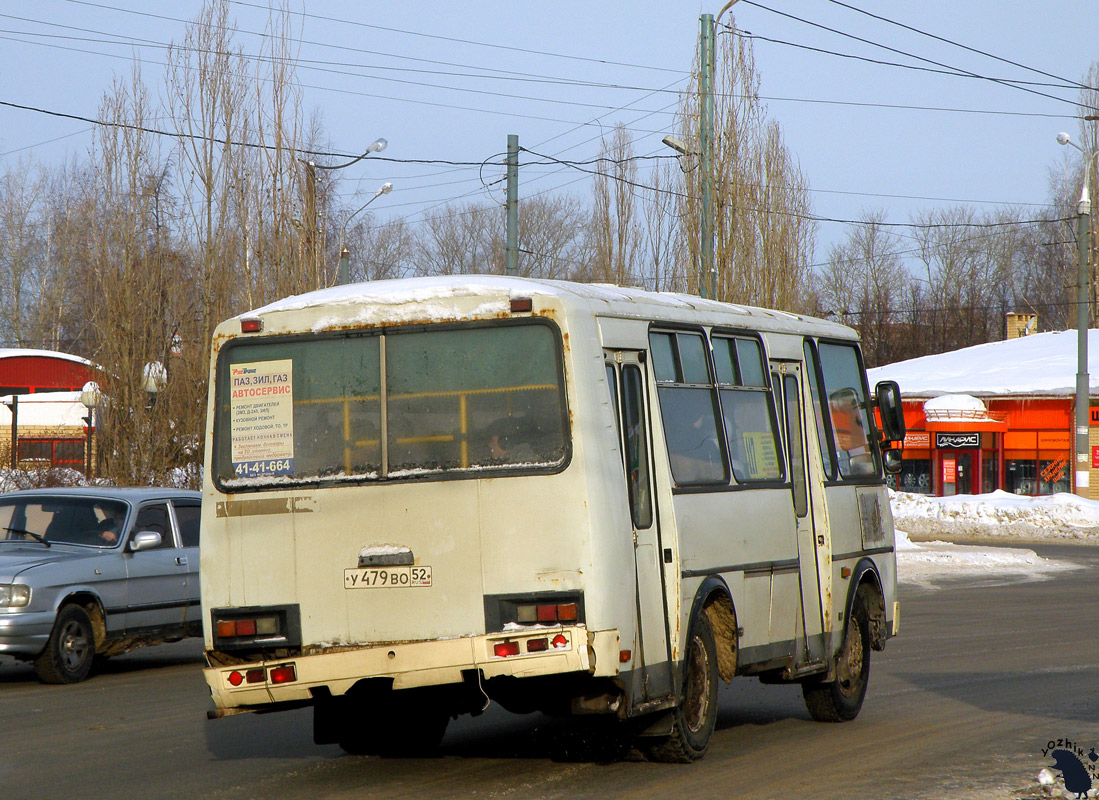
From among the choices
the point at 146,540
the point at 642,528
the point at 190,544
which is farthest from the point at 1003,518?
the point at 642,528

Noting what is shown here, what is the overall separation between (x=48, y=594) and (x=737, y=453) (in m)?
6.39

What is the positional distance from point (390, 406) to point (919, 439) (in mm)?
Answer: 42128

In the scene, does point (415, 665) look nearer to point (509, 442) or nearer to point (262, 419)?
point (509, 442)

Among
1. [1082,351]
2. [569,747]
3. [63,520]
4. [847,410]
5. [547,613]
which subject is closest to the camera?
[547,613]

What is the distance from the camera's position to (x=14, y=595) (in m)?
11.7

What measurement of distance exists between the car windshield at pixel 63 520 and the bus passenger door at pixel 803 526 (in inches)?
261

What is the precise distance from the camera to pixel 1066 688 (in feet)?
37.5

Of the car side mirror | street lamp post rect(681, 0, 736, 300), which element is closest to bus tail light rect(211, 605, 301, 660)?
the car side mirror

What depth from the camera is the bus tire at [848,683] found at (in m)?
9.98

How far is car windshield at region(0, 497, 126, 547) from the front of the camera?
13.0m

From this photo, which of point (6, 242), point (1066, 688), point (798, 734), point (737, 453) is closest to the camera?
point (737, 453)

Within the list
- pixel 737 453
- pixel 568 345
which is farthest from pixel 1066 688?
pixel 568 345

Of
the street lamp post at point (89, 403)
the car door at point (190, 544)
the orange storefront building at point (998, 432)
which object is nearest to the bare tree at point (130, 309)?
the street lamp post at point (89, 403)

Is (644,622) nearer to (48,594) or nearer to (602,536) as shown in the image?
(602,536)
